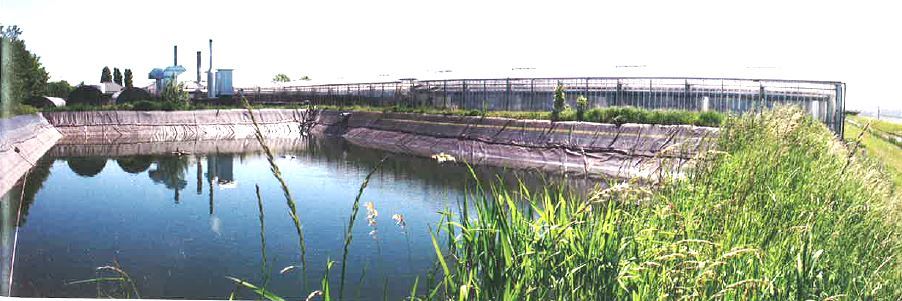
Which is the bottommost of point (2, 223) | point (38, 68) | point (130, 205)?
point (130, 205)

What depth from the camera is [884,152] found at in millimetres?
15117

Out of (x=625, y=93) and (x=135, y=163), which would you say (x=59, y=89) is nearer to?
(x=135, y=163)

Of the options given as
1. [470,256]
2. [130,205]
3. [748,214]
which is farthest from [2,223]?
[130,205]

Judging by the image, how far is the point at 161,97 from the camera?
3859cm

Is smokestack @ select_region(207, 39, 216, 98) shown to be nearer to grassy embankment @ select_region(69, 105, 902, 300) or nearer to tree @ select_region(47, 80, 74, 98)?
tree @ select_region(47, 80, 74, 98)

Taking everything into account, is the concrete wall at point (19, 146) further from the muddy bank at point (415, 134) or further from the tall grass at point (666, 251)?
the tall grass at point (666, 251)

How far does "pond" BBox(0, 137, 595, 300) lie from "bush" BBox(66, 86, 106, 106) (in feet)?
37.8

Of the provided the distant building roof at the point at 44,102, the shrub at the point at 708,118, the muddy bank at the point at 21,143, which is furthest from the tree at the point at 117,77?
the shrub at the point at 708,118

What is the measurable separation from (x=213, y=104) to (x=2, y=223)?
36574 mm

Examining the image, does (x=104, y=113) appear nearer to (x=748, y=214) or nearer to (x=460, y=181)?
(x=460, y=181)

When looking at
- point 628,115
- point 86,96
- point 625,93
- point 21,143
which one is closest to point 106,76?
point 86,96

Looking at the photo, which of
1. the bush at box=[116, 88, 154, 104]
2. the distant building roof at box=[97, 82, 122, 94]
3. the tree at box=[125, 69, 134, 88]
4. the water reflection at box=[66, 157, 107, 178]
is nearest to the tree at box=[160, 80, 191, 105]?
the bush at box=[116, 88, 154, 104]

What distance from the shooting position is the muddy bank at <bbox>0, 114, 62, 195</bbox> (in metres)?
17.1

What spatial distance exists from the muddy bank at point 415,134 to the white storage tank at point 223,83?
122 inches
